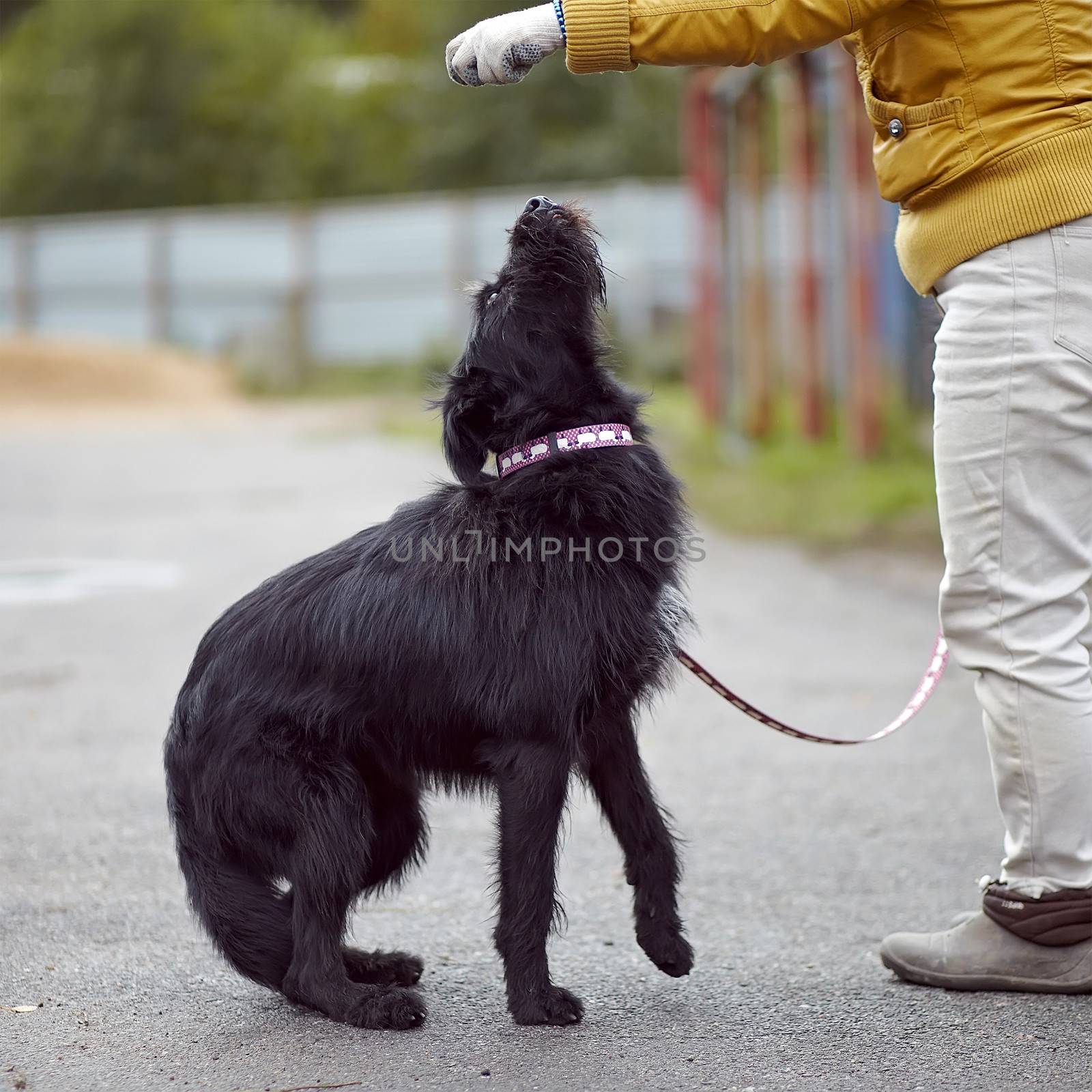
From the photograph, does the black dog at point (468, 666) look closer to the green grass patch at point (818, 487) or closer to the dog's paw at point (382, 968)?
the dog's paw at point (382, 968)

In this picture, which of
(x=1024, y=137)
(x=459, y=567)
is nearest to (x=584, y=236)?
(x=459, y=567)

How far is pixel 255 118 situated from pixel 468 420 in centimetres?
3695

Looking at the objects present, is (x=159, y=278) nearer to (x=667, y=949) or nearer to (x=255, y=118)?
(x=255, y=118)

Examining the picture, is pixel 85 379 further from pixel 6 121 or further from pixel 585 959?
pixel 585 959

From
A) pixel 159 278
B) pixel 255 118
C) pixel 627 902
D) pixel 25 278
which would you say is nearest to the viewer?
pixel 627 902

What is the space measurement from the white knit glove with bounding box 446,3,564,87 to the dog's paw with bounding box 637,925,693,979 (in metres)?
1.55

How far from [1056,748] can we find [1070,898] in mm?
298

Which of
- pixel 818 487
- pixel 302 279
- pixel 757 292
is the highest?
pixel 302 279

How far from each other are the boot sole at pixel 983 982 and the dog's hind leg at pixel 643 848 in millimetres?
410

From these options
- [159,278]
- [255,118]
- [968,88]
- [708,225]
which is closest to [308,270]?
[159,278]

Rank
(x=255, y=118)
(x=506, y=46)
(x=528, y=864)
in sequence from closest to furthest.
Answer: (x=506, y=46)
(x=528, y=864)
(x=255, y=118)

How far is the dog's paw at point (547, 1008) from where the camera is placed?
2621 mm

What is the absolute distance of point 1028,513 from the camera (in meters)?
2.62

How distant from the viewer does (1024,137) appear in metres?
2.60
